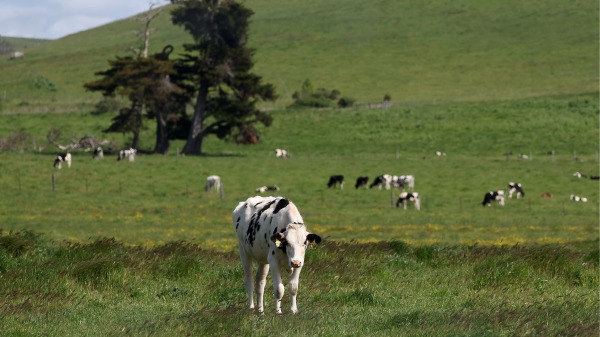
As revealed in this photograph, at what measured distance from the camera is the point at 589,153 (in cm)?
7519

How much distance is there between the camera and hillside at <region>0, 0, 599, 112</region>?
115750 millimetres

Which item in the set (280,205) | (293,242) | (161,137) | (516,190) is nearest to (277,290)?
(293,242)

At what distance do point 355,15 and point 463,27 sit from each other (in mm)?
20196

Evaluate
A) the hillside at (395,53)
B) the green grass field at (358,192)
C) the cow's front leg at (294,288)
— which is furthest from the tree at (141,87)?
the cow's front leg at (294,288)

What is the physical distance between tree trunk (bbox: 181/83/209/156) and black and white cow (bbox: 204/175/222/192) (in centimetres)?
2044

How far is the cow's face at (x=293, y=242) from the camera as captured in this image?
41.7 feet

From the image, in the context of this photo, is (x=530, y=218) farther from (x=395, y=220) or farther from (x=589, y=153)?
(x=589, y=153)

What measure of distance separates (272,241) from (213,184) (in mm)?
37599

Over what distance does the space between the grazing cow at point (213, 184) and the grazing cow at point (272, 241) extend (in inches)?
1392

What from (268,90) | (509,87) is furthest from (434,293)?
(509,87)

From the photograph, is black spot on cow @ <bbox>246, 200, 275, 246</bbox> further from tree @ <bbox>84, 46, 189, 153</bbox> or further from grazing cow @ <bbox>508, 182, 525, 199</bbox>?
tree @ <bbox>84, 46, 189, 153</bbox>

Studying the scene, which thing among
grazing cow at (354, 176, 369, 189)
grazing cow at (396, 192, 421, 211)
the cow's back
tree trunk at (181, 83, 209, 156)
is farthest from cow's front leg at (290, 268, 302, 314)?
tree trunk at (181, 83, 209, 156)

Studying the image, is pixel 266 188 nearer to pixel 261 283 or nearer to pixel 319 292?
pixel 319 292

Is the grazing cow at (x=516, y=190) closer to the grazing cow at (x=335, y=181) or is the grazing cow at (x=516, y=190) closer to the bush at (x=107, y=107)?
the grazing cow at (x=335, y=181)
